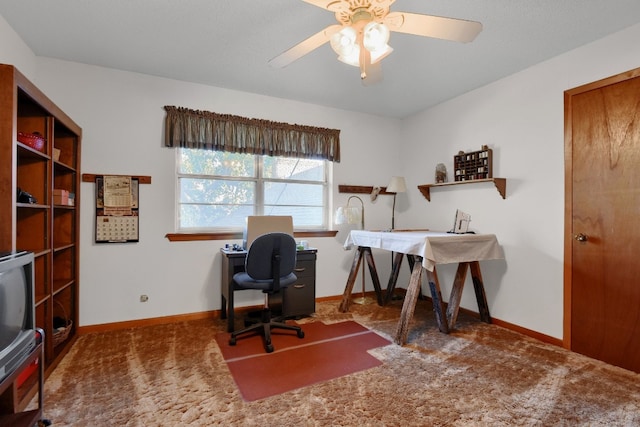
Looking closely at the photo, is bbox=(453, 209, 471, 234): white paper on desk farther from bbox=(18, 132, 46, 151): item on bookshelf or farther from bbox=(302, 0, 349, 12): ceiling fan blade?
bbox=(18, 132, 46, 151): item on bookshelf

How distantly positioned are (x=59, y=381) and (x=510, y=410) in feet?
8.99

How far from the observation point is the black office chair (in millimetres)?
2570

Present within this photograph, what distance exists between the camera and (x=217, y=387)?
6.64 ft

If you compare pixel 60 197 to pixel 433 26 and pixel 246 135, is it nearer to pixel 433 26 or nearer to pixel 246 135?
pixel 246 135

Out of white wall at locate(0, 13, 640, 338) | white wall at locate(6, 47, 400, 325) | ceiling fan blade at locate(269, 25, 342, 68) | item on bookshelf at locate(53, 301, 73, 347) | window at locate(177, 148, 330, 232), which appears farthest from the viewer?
window at locate(177, 148, 330, 232)

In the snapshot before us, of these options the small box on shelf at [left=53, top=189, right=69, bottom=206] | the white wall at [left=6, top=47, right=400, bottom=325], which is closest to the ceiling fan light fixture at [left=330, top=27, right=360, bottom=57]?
the white wall at [left=6, top=47, right=400, bottom=325]

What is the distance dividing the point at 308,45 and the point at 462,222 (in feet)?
7.70

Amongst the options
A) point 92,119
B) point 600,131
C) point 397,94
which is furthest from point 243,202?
point 600,131

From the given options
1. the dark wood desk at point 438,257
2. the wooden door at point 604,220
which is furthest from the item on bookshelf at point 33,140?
the wooden door at point 604,220

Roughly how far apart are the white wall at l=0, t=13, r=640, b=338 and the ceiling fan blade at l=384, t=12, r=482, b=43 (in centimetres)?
165

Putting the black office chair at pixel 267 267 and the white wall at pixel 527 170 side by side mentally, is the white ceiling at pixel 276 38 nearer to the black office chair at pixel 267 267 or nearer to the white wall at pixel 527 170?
the white wall at pixel 527 170

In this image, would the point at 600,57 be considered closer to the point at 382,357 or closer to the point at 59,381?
the point at 382,357

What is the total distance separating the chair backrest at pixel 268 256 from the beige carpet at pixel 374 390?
688 millimetres

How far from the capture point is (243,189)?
142 inches
